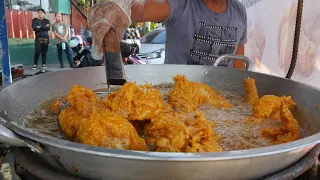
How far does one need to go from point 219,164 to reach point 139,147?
341 millimetres

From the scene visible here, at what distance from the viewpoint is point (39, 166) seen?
0.94m

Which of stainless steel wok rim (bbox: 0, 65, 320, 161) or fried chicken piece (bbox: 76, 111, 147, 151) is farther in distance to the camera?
fried chicken piece (bbox: 76, 111, 147, 151)

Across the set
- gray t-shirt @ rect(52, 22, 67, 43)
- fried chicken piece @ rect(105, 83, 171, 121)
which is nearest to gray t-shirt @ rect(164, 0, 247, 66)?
fried chicken piece @ rect(105, 83, 171, 121)

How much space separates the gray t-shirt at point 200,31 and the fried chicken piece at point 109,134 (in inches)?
57.9

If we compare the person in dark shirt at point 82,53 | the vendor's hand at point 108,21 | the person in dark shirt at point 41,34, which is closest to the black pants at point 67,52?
the person in dark shirt at point 41,34

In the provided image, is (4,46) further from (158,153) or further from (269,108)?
(158,153)

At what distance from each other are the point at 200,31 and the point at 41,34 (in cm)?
794

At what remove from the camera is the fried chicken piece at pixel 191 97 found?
1.58m

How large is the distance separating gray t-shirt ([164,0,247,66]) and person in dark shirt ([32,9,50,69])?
24.7 feet

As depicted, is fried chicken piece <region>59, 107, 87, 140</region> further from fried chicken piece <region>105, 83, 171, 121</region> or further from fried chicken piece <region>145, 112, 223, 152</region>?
fried chicken piece <region>145, 112, 223, 152</region>

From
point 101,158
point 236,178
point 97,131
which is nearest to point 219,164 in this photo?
point 236,178

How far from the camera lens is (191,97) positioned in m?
1.62

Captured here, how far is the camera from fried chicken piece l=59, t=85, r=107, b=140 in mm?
1234

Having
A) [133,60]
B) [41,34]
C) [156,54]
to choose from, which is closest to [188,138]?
[133,60]
